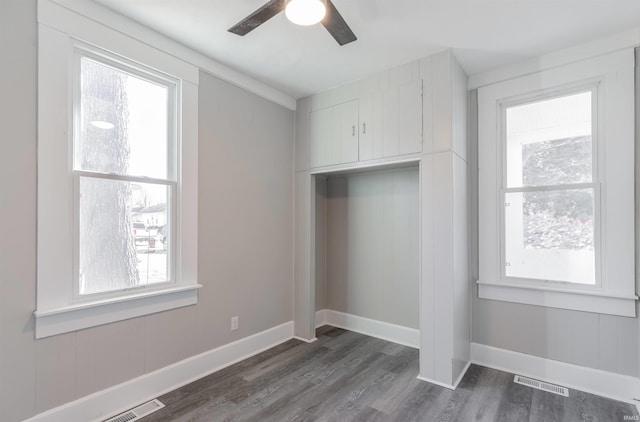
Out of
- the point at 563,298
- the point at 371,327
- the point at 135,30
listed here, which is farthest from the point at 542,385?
the point at 135,30

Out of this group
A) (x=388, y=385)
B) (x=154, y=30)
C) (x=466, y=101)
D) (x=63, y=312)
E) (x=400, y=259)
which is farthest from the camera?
(x=400, y=259)

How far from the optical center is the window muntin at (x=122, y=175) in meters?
2.08

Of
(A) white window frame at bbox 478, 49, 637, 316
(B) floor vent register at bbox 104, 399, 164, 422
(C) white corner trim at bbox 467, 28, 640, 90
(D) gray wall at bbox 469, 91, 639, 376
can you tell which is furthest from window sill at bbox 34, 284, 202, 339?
(C) white corner trim at bbox 467, 28, 640, 90

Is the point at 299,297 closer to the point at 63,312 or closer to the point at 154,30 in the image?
the point at 63,312

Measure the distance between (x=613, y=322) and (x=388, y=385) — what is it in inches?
69.5

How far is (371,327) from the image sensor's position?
363 cm

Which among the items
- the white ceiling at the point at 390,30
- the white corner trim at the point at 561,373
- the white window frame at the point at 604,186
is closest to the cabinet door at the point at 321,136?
the white ceiling at the point at 390,30

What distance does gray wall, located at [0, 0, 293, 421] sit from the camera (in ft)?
5.74

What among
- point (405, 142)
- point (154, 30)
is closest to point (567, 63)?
point (405, 142)

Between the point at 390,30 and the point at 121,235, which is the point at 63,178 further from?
the point at 390,30

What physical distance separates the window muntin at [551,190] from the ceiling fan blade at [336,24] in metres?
1.82

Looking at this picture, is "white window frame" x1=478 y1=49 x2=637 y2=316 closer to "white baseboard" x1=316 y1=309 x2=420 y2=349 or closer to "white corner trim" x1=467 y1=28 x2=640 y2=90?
"white corner trim" x1=467 y1=28 x2=640 y2=90

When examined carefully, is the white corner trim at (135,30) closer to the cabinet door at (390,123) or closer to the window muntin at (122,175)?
the window muntin at (122,175)

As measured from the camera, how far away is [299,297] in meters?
3.54
